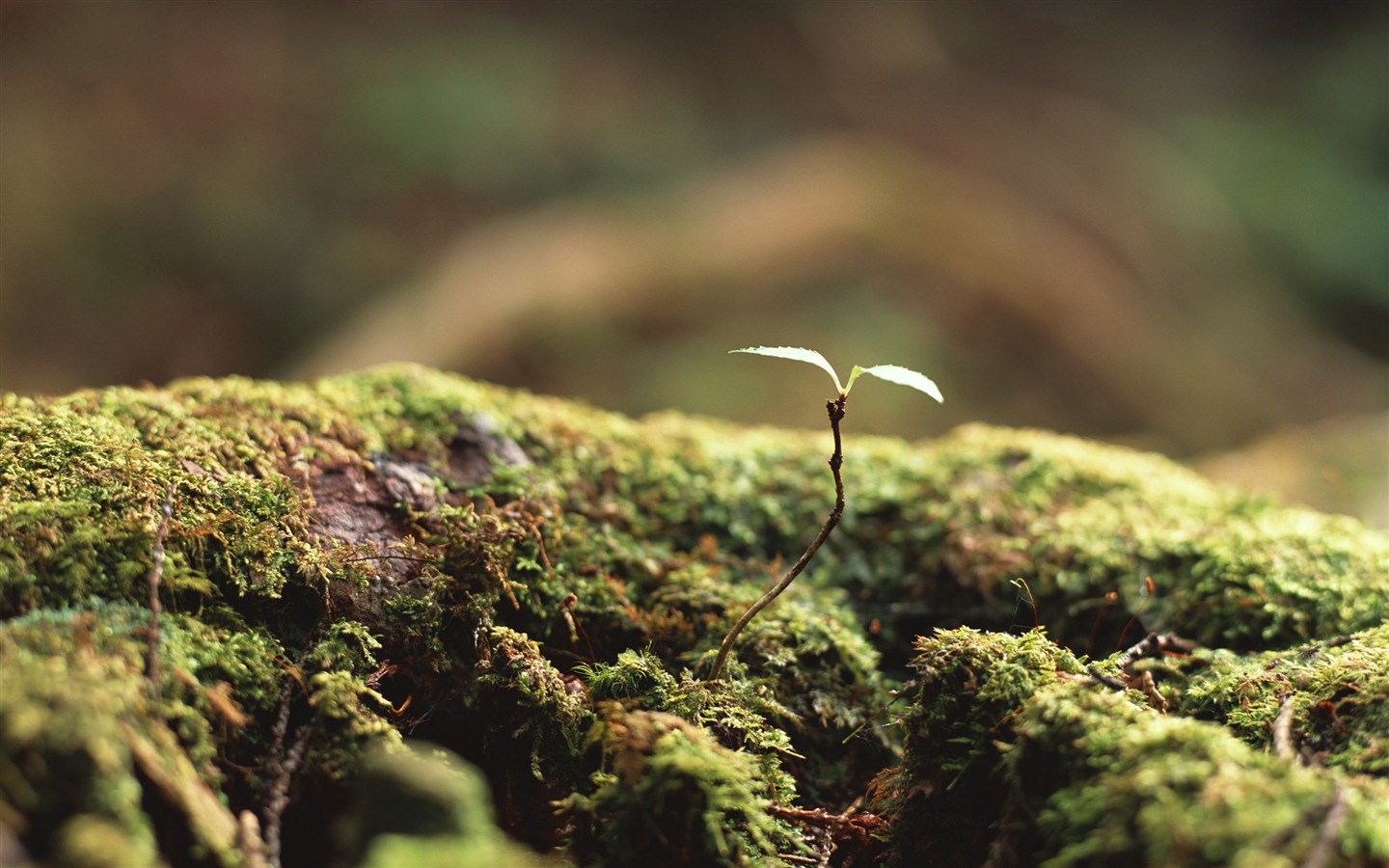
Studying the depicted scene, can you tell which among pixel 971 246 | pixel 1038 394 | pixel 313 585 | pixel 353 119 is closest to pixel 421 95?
pixel 353 119

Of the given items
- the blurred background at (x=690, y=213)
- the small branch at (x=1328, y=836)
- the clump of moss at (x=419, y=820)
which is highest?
the blurred background at (x=690, y=213)

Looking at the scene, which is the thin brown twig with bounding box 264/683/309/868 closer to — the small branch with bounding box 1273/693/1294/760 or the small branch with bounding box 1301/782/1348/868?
the small branch with bounding box 1301/782/1348/868

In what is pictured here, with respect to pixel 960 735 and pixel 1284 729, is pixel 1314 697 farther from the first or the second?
pixel 960 735

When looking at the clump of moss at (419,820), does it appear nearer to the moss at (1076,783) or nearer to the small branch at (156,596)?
the small branch at (156,596)

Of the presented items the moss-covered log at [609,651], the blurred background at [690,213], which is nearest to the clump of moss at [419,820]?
the moss-covered log at [609,651]

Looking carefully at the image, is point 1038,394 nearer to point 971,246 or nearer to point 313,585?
point 971,246

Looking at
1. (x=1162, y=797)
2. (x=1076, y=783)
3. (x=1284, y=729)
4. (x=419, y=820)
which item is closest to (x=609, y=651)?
(x=419, y=820)
